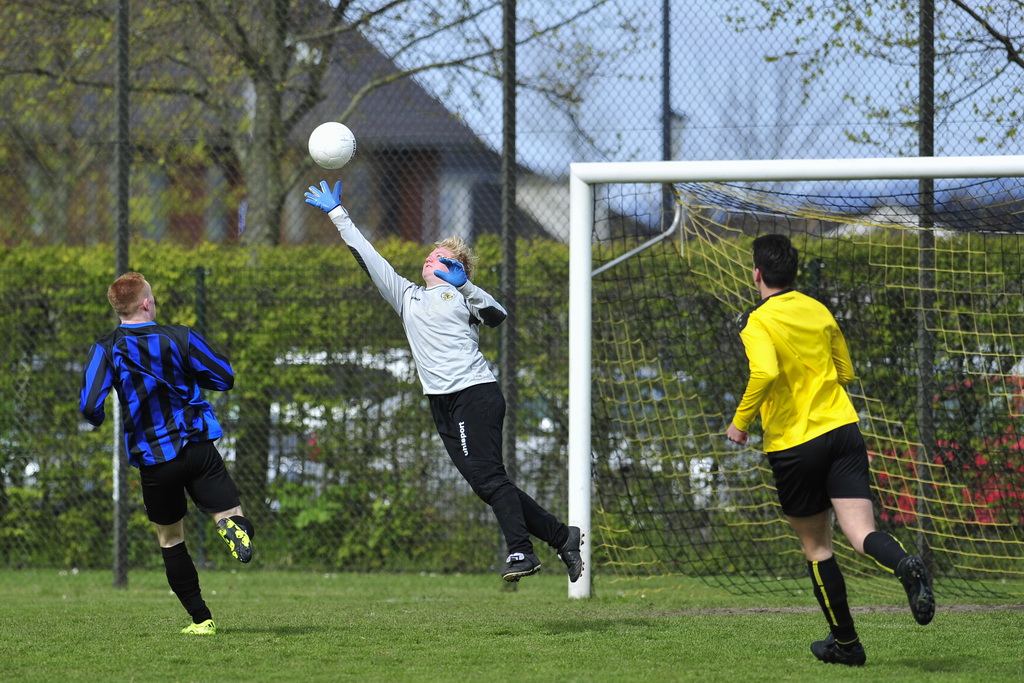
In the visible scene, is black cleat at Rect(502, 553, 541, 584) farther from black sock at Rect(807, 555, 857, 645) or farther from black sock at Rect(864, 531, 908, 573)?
black sock at Rect(864, 531, 908, 573)

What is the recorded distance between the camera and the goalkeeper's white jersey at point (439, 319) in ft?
17.0

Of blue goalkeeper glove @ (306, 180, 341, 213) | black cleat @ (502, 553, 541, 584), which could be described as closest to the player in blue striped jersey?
blue goalkeeper glove @ (306, 180, 341, 213)

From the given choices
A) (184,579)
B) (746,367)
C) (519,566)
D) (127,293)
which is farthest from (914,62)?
(184,579)

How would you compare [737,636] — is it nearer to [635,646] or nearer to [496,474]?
[635,646]

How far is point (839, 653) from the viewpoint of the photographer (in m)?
4.34

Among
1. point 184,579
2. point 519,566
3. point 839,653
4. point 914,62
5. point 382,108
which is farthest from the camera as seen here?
point 382,108

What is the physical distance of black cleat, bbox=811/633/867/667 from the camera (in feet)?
14.1

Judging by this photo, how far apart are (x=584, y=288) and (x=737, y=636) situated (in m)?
2.30

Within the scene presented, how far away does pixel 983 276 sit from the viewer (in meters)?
7.26

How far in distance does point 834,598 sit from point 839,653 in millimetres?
272

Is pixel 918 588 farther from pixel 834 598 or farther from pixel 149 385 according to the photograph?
pixel 149 385

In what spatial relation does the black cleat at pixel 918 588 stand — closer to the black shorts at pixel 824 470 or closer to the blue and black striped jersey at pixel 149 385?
the black shorts at pixel 824 470

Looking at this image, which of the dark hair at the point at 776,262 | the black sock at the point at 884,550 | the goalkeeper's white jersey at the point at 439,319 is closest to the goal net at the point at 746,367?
the goalkeeper's white jersey at the point at 439,319

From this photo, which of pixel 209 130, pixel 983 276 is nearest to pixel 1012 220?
pixel 983 276
